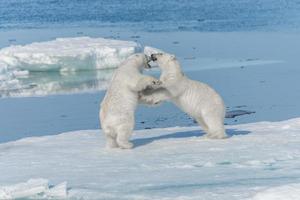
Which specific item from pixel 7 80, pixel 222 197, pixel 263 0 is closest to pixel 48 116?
pixel 7 80

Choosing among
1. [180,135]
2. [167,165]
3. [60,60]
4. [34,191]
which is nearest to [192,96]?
[180,135]

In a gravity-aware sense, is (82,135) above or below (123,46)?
below

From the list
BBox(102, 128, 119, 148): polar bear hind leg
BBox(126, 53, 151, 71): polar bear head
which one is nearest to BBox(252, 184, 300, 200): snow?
BBox(102, 128, 119, 148): polar bear hind leg

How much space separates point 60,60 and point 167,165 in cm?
1095

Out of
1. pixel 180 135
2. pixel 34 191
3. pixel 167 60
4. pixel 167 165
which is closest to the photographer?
pixel 34 191

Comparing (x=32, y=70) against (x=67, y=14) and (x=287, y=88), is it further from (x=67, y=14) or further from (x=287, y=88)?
(x=67, y=14)

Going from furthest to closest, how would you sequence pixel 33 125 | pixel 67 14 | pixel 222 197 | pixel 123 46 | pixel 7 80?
pixel 67 14, pixel 123 46, pixel 7 80, pixel 33 125, pixel 222 197

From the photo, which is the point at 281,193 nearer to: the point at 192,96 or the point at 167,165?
the point at 167,165

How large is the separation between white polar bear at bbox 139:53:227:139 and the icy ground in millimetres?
192

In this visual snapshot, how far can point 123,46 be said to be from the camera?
662 inches

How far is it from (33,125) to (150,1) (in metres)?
29.4

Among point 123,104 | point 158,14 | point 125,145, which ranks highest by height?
point 158,14

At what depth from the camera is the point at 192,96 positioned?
6.97m

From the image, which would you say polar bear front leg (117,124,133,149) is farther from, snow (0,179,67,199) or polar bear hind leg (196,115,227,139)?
snow (0,179,67,199)
